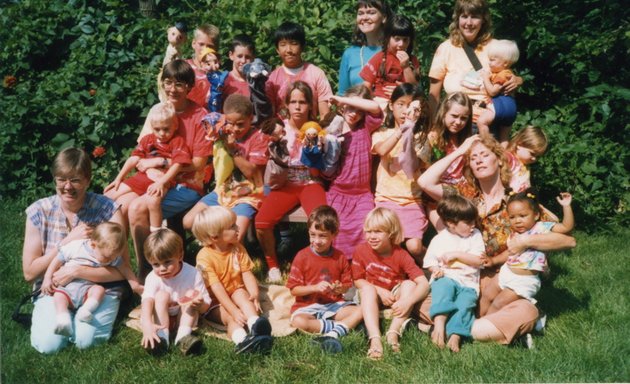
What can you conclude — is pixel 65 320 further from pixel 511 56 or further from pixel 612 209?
pixel 612 209

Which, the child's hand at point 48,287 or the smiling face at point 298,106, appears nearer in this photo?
the child's hand at point 48,287

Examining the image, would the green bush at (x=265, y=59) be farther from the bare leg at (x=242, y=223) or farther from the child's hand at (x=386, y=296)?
the child's hand at (x=386, y=296)

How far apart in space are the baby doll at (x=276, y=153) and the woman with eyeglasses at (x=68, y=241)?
114 cm

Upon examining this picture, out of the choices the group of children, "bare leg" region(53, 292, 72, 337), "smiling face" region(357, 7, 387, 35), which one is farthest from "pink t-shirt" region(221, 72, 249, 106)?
"bare leg" region(53, 292, 72, 337)

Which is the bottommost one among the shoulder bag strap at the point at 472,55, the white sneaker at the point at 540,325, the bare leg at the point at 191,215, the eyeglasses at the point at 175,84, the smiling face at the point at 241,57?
the white sneaker at the point at 540,325

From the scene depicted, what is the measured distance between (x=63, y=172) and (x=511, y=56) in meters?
3.35

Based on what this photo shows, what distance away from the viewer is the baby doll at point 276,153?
5.28 metres

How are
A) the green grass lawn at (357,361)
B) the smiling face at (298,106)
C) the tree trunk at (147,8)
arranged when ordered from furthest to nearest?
1. the tree trunk at (147,8)
2. the smiling face at (298,106)
3. the green grass lawn at (357,361)

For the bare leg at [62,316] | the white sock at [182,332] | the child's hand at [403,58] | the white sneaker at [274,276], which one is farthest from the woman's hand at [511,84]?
the bare leg at [62,316]

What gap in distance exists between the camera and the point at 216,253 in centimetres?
484

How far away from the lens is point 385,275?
475cm

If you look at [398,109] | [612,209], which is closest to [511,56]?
[398,109]

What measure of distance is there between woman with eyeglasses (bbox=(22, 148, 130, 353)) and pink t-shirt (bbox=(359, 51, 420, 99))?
2.20 metres

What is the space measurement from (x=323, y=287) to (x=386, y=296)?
1.41 feet
